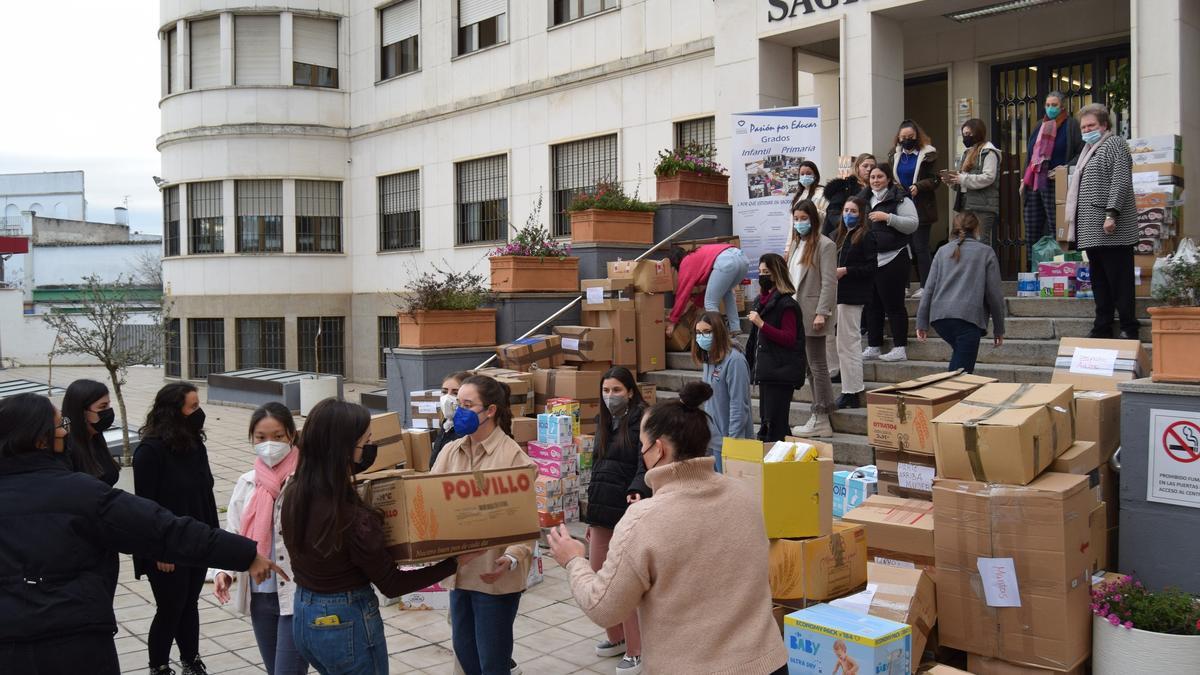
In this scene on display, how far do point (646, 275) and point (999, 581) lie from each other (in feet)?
20.4

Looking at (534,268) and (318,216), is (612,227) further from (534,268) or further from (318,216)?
(318,216)

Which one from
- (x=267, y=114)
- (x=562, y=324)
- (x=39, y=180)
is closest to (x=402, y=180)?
(x=267, y=114)

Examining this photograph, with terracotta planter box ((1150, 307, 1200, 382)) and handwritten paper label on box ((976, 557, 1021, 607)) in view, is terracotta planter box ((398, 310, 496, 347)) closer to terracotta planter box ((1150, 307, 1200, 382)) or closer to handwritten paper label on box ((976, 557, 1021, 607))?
handwritten paper label on box ((976, 557, 1021, 607))

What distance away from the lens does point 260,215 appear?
74.8 feet

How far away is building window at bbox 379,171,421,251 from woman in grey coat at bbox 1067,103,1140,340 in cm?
1578

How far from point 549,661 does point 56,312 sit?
11.2 metres

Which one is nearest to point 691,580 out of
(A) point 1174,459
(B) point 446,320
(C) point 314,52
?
(A) point 1174,459

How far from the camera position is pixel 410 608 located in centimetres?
661

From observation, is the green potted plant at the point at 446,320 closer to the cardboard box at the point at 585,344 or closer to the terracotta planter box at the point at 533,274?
the terracotta planter box at the point at 533,274

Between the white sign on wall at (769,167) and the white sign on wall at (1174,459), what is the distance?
652cm

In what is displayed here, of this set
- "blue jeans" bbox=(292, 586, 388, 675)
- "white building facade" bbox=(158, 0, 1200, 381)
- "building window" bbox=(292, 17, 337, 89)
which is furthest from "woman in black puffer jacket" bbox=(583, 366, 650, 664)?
"building window" bbox=(292, 17, 337, 89)

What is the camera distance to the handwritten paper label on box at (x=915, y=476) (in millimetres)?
5484

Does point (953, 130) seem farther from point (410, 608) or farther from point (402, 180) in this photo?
point (402, 180)

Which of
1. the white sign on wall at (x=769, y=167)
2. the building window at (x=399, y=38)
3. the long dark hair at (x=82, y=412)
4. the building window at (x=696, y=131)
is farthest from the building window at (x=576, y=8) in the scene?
the long dark hair at (x=82, y=412)
